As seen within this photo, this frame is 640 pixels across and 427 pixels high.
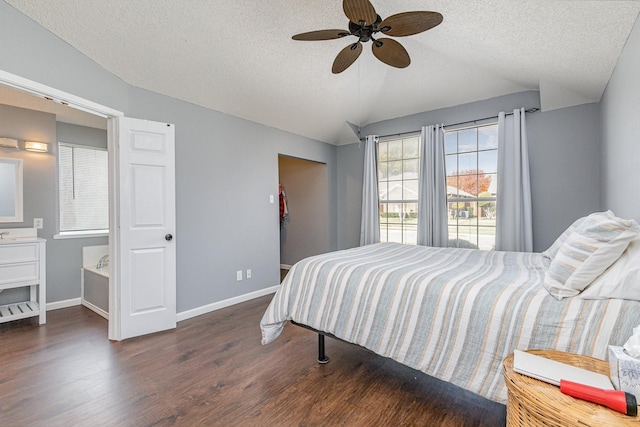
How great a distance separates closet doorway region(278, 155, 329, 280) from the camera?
17.1 ft

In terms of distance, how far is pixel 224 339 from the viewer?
2672mm

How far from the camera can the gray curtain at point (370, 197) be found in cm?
465

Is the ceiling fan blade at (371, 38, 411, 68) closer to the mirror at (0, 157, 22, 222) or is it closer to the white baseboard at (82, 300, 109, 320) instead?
the white baseboard at (82, 300, 109, 320)

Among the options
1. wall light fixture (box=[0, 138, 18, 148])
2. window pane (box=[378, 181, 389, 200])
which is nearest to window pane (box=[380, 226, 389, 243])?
window pane (box=[378, 181, 389, 200])

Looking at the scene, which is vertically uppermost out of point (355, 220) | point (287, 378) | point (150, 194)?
point (150, 194)

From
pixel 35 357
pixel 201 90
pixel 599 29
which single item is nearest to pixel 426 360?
pixel 599 29

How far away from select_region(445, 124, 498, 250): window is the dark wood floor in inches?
94.6

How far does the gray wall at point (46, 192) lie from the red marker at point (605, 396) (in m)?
4.71

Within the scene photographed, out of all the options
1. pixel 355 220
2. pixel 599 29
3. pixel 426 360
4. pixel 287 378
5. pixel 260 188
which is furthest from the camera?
pixel 355 220

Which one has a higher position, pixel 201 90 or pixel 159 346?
pixel 201 90

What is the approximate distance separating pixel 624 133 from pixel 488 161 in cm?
170

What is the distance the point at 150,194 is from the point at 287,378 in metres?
2.06

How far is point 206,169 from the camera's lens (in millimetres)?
3391

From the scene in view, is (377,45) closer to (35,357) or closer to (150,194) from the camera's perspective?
(150,194)
